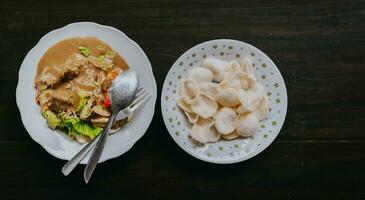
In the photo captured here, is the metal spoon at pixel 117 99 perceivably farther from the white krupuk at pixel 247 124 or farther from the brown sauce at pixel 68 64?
the white krupuk at pixel 247 124

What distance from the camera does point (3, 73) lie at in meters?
1.41

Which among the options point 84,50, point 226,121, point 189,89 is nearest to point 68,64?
point 84,50

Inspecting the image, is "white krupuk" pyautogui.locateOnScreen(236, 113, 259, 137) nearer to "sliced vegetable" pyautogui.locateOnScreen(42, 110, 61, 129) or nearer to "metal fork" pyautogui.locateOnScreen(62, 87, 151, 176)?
"metal fork" pyautogui.locateOnScreen(62, 87, 151, 176)

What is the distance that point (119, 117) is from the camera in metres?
1.31

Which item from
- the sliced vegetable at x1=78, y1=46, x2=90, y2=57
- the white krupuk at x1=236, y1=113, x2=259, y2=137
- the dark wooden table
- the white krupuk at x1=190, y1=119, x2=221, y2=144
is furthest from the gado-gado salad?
the white krupuk at x1=236, y1=113, x2=259, y2=137

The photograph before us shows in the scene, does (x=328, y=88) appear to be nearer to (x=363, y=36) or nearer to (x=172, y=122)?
(x=363, y=36)

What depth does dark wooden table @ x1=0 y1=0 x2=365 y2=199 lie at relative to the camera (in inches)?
54.6

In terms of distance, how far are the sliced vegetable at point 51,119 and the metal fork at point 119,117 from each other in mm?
114

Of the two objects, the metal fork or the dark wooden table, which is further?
the dark wooden table

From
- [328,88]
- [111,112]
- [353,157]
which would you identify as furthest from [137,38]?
[353,157]

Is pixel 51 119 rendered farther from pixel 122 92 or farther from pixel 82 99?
pixel 122 92

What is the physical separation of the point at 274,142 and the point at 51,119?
66 centimetres

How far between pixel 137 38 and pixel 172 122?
0.94ft

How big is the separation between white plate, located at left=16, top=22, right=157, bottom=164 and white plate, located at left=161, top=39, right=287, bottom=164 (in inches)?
2.6
